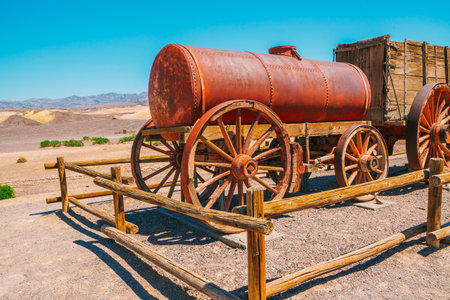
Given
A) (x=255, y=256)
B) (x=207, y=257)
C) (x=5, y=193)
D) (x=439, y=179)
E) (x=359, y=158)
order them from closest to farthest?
(x=255, y=256) → (x=439, y=179) → (x=207, y=257) → (x=359, y=158) → (x=5, y=193)

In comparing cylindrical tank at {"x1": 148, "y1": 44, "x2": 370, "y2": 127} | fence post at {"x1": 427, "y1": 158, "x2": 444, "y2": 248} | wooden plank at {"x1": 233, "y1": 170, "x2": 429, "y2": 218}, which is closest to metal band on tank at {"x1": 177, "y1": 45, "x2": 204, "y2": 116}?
cylindrical tank at {"x1": 148, "y1": 44, "x2": 370, "y2": 127}

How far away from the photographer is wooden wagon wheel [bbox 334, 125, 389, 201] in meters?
6.13

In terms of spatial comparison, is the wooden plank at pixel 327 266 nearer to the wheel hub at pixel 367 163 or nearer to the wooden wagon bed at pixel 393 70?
the wheel hub at pixel 367 163

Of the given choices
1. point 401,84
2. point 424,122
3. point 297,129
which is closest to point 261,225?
point 297,129

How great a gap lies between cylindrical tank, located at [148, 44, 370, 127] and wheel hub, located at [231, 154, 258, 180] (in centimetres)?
87

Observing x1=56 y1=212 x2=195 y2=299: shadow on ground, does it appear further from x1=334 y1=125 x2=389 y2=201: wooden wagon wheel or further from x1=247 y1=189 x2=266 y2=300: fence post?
x1=334 y1=125 x2=389 y2=201: wooden wagon wheel

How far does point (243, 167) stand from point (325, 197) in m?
1.52

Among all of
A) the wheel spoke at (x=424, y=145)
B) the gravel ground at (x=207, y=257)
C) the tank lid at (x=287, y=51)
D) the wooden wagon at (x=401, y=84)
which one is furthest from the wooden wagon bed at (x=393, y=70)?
the tank lid at (x=287, y=51)

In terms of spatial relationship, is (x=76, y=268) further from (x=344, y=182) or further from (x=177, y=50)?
(x=344, y=182)

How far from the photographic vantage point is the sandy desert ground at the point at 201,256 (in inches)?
141

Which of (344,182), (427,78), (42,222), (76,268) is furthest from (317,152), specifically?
(42,222)

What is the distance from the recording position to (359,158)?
258 inches

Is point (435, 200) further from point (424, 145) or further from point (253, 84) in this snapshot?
point (424, 145)

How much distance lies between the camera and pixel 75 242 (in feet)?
16.9
